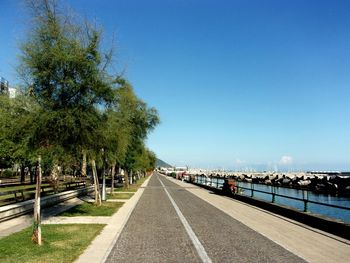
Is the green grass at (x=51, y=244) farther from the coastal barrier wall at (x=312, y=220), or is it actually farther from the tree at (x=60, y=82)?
the coastal barrier wall at (x=312, y=220)

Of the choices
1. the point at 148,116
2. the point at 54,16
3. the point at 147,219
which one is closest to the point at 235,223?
the point at 147,219

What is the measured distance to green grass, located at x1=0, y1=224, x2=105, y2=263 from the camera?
9523 mm

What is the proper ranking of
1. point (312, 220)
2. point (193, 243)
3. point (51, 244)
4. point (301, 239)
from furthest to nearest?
point (312, 220)
point (301, 239)
point (193, 243)
point (51, 244)

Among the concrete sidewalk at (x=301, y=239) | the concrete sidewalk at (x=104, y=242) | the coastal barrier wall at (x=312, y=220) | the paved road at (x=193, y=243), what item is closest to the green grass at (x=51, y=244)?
the concrete sidewalk at (x=104, y=242)

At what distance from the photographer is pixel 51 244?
36.8ft

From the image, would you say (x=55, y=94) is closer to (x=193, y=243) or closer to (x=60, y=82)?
(x=60, y=82)

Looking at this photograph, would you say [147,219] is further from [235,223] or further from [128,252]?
[128,252]

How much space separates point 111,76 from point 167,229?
608cm

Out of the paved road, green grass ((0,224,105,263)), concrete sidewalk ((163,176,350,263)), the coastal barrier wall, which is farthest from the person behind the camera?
the coastal barrier wall

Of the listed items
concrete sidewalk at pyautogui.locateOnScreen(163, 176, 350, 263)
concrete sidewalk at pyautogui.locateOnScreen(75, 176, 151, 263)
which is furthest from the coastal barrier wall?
concrete sidewalk at pyautogui.locateOnScreen(75, 176, 151, 263)

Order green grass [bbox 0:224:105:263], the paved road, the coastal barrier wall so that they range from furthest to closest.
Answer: the coastal barrier wall → the paved road → green grass [bbox 0:224:105:263]

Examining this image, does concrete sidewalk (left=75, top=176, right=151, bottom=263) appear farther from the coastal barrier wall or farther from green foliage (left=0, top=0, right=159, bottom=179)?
the coastal barrier wall

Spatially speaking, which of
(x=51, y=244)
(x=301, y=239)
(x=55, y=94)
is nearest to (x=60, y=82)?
(x=55, y=94)

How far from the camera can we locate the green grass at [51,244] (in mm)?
9523
